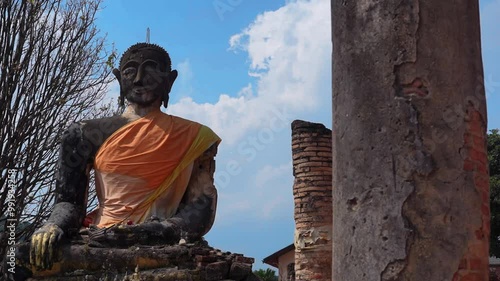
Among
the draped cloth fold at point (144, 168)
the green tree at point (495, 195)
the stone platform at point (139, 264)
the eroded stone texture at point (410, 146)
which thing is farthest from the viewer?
the green tree at point (495, 195)

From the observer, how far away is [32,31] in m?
10.6

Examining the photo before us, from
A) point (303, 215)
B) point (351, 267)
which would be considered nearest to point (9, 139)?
point (303, 215)

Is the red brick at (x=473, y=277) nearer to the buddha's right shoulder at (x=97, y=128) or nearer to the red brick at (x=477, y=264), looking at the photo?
Result: the red brick at (x=477, y=264)

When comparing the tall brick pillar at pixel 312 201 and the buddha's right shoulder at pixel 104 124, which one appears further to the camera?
the tall brick pillar at pixel 312 201

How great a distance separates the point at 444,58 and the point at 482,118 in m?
0.35

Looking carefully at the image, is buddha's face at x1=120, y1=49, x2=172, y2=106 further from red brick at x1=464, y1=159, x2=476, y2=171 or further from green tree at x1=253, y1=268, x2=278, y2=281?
green tree at x1=253, y1=268, x2=278, y2=281

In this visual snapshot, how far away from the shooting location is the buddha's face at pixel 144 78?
643 centimetres

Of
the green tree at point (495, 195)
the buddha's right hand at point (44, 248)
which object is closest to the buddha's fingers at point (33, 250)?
the buddha's right hand at point (44, 248)

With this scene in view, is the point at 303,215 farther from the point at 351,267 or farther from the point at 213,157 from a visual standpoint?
the point at 351,267

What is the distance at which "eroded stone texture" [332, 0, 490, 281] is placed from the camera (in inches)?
119

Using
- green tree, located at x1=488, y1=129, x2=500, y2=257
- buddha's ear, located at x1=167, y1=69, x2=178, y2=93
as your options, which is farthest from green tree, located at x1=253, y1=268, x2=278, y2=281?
buddha's ear, located at x1=167, y1=69, x2=178, y2=93

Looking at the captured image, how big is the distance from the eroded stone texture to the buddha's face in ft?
11.1

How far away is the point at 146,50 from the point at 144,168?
3.65 ft

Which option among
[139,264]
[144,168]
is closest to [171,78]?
[144,168]
